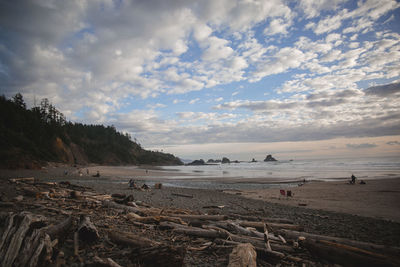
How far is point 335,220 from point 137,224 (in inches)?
353

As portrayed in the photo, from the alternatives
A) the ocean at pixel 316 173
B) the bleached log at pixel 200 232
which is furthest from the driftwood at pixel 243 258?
the ocean at pixel 316 173

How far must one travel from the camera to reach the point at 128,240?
416 cm

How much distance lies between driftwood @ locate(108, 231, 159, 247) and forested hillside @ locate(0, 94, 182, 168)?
109ft

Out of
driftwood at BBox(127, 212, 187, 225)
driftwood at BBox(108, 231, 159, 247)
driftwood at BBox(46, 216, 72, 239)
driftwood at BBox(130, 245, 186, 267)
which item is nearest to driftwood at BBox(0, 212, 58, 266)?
driftwood at BBox(46, 216, 72, 239)

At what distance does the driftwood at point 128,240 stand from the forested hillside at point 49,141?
109 feet

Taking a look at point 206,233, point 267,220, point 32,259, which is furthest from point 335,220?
point 32,259

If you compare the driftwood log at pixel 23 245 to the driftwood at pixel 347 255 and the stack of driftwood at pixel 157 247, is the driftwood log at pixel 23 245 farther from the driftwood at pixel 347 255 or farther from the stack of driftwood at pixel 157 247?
the driftwood at pixel 347 255

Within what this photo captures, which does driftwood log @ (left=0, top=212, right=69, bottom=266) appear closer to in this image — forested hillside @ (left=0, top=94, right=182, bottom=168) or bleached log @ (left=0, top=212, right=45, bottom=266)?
bleached log @ (left=0, top=212, right=45, bottom=266)

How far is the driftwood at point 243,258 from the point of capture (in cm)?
347

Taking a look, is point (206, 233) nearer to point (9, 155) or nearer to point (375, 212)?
point (375, 212)

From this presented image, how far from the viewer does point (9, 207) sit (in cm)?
654

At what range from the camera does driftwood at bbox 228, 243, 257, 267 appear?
347 centimetres

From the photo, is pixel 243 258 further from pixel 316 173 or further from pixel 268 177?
pixel 316 173

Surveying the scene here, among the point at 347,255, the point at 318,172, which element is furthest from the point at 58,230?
the point at 318,172
